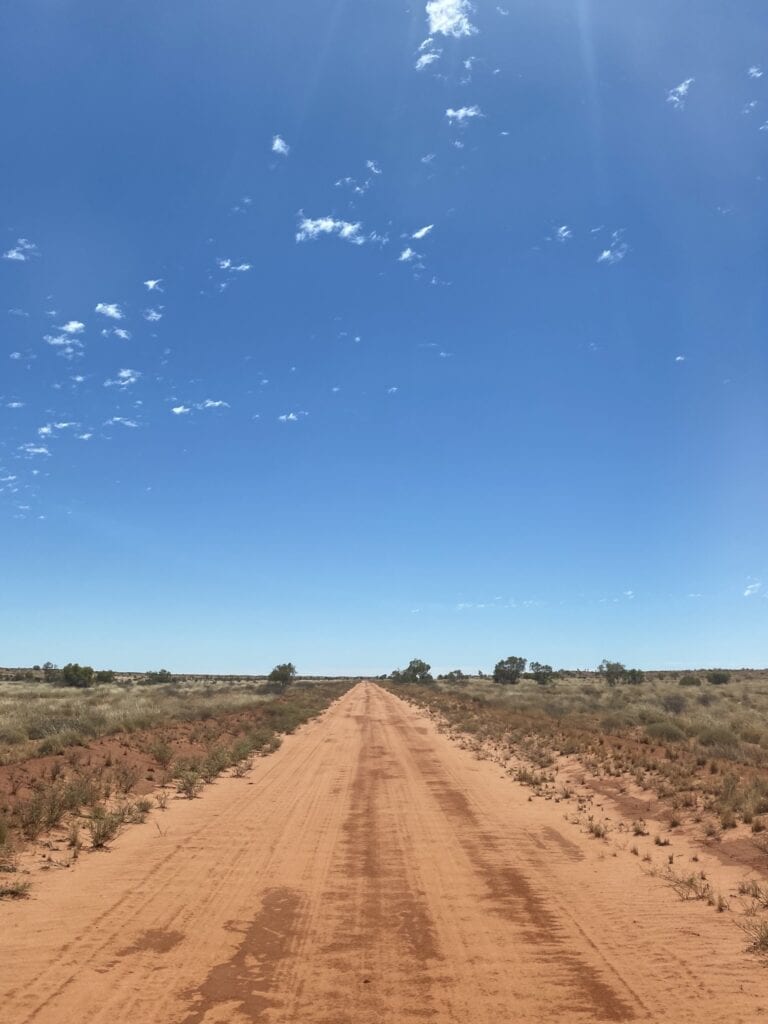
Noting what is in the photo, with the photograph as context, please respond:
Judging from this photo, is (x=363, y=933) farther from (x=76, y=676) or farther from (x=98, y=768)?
(x=76, y=676)

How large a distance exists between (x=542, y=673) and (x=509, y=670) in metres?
6.61

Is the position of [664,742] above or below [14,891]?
above

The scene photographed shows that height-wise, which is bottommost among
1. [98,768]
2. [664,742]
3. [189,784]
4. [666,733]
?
[189,784]

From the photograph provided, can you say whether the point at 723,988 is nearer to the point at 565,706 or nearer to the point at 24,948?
the point at 24,948

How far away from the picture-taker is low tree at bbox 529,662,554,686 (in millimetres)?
82925

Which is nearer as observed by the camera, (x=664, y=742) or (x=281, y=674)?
(x=664, y=742)

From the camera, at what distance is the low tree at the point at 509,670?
298ft

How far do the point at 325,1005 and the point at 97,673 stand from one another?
82159 millimetres

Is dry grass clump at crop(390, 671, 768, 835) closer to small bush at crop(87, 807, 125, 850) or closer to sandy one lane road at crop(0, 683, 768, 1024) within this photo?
sandy one lane road at crop(0, 683, 768, 1024)

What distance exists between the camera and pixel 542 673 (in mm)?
85438

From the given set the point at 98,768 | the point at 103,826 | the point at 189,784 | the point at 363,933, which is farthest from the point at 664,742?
the point at 363,933

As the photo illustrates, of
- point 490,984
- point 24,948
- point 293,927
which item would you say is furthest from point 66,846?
point 490,984

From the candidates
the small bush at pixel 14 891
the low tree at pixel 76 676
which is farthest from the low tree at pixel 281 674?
the small bush at pixel 14 891

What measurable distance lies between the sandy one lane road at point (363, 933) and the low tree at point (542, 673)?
236 feet
